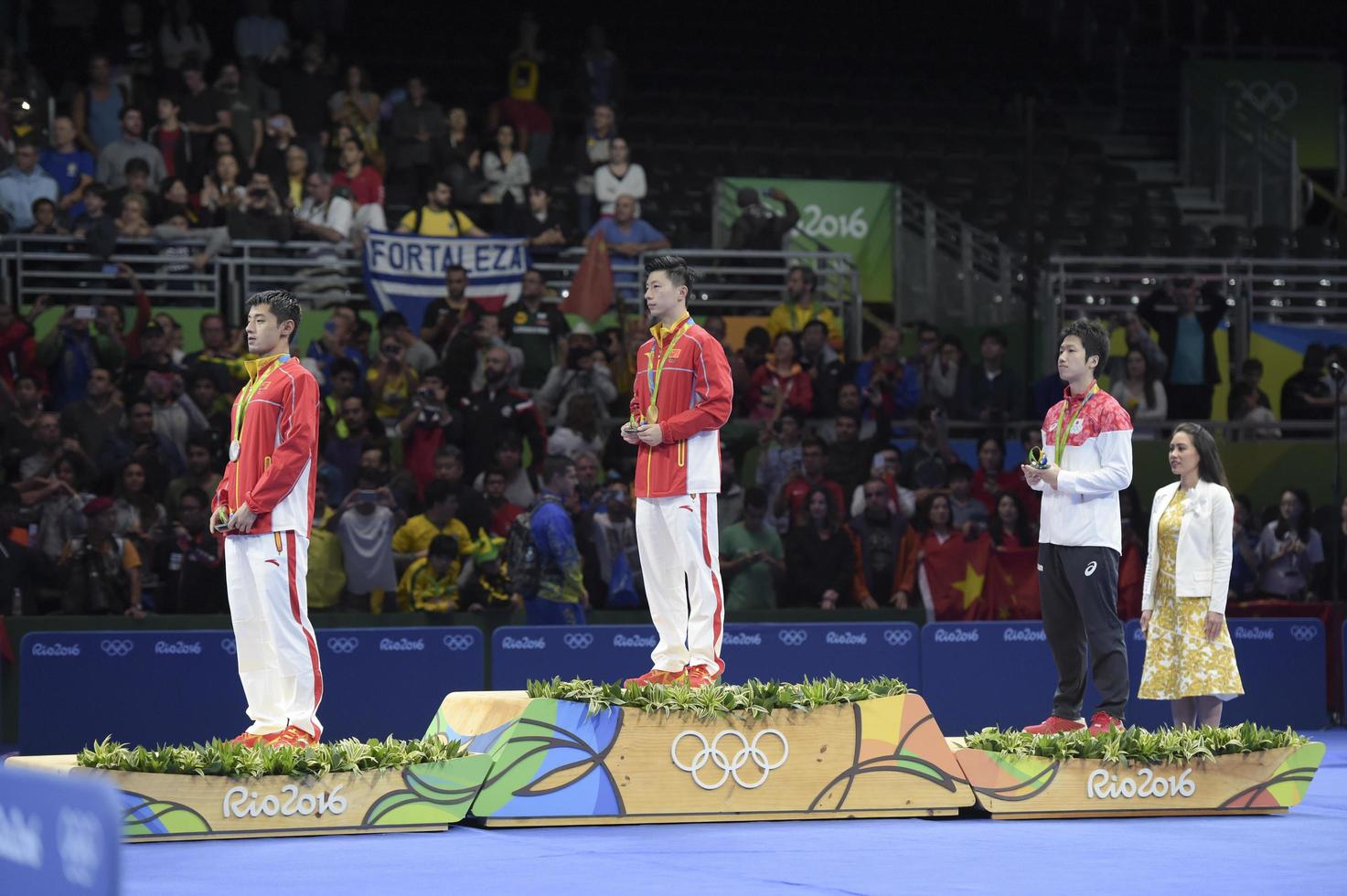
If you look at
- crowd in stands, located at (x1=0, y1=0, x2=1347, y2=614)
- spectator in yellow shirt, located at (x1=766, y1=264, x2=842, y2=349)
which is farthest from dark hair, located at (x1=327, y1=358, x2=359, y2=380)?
spectator in yellow shirt, located at (x1=766, y1=264, x2=842, y2=349)

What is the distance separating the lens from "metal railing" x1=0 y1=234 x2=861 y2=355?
1691 centimetres

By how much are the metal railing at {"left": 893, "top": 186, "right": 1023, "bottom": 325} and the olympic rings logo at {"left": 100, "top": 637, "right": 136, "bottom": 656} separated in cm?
1050

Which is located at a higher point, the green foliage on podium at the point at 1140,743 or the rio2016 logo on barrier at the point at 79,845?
the rio2016 logo on barrier at the point at 79,845

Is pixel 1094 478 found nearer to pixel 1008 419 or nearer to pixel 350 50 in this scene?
pixel 1008 419

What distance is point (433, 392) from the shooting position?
15.3 m

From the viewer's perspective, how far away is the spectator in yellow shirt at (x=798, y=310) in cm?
1769

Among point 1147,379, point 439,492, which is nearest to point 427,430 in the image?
point 439,492

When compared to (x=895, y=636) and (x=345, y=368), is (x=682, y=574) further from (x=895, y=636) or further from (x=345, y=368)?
(x=345, y=368)

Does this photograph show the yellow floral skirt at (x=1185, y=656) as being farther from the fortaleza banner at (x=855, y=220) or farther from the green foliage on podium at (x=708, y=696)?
the fortaleza banner at (x=855, y=220)

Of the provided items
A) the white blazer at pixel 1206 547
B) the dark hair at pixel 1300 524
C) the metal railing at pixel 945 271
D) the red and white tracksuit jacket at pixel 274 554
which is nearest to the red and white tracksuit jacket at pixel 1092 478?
the white blazer at pixel 1206 547

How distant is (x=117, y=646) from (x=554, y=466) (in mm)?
3360

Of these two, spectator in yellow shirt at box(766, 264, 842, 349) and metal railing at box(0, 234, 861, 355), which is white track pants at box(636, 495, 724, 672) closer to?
metal railing at box(0, 234, 861, 355)

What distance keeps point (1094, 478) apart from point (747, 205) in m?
10.3

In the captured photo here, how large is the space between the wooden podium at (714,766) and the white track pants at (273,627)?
958 millimetres
